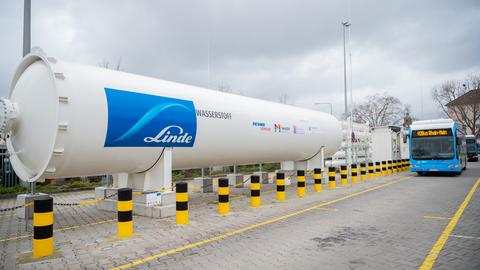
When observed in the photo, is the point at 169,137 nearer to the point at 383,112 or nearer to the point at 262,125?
the point at 262,125

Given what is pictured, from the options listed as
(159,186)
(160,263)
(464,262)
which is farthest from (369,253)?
(159,186)

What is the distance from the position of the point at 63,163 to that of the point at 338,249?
205 inches

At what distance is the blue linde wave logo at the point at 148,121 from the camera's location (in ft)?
22.4

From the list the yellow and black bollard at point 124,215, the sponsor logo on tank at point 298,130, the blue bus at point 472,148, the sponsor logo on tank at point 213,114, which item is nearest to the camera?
the yellow and black bollard at point 124,215

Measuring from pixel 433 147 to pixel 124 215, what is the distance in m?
17.5

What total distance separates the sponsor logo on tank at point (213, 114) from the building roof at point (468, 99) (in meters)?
53.0

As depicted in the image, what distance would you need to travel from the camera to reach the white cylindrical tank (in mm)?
6250

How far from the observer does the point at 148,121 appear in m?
7.38

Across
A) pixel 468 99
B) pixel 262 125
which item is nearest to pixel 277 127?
pixel 262 125

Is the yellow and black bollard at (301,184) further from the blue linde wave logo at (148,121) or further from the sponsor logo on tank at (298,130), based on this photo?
the blue linde wave logo at (148,121)

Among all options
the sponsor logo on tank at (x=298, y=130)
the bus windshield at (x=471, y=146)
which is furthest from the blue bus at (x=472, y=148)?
the sponsor logo on tank at (x=298, y=130)

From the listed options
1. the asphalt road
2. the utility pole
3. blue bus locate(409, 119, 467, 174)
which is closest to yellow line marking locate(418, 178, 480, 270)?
the asphalt road

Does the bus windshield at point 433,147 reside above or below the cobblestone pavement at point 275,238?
above

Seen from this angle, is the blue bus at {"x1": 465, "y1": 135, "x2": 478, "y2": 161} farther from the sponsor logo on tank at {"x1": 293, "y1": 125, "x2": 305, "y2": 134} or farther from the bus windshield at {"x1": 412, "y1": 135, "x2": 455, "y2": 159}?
the sponsor logo on tank at {"x1": 293, "y1": 125, "x2": 305, "y2": 134}
